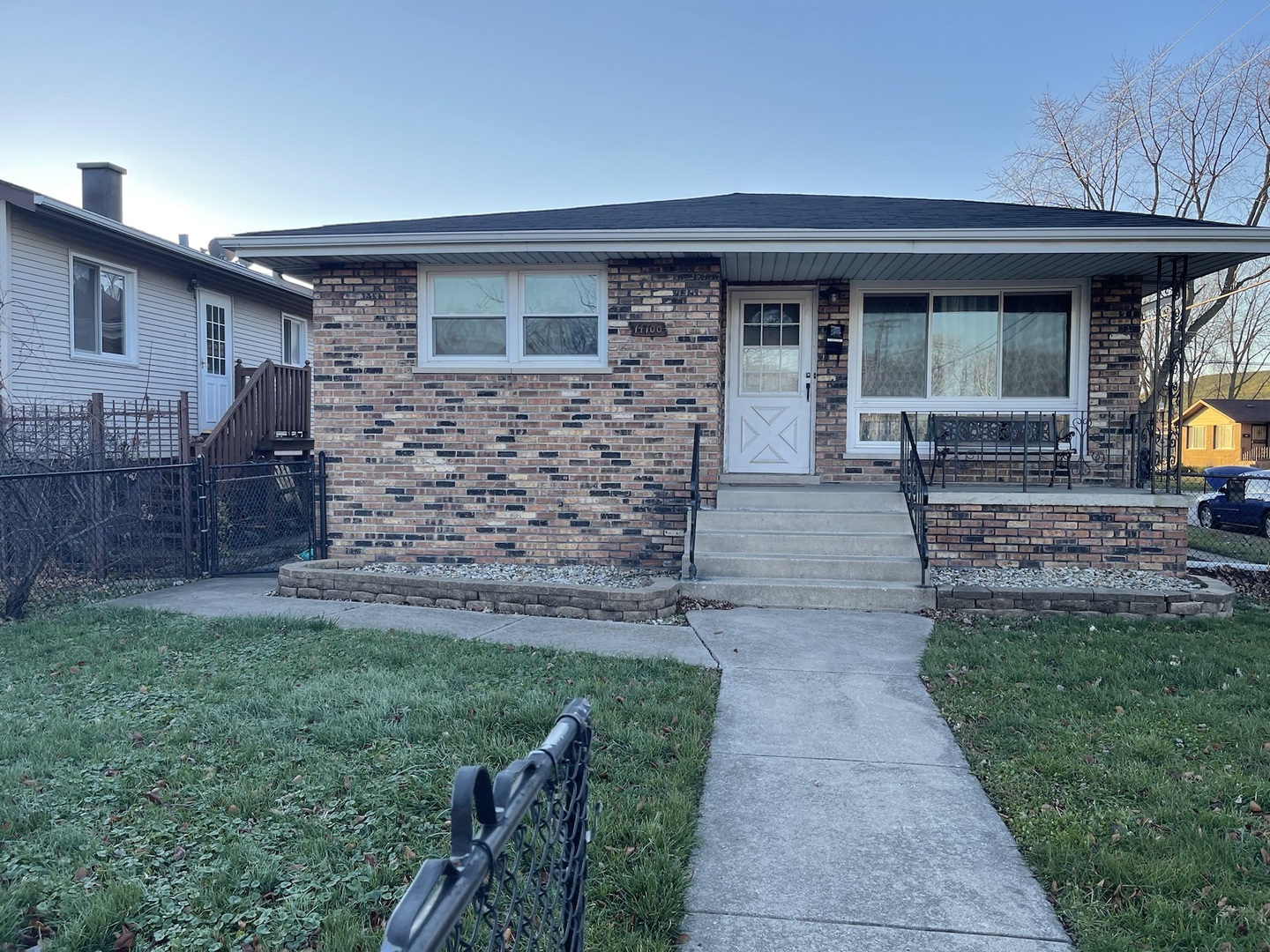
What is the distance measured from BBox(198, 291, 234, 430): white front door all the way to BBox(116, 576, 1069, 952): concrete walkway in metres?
10.8

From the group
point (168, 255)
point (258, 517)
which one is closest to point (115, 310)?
point (168, 255)

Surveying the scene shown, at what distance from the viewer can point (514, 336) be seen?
8.59 metres

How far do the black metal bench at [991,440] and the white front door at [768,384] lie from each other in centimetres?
147

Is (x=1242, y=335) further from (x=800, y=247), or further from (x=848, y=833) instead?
(x=848, y=833)

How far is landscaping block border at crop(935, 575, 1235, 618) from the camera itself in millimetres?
6789

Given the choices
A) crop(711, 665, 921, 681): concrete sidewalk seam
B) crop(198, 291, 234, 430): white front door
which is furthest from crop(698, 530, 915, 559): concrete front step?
A: crop(198, 291, 234, 430): white front door

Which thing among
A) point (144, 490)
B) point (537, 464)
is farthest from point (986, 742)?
point (144, 490)

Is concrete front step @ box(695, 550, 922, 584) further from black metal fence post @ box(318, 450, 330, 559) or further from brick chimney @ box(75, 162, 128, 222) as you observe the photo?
brick chimney @ box(75, 162, 128, 222)

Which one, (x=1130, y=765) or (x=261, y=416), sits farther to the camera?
(x=261, y=416)

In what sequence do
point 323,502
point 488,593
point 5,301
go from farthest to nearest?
1. point 5,301
2. point 323,502
3. point 488,593

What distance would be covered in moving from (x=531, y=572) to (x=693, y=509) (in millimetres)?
1800

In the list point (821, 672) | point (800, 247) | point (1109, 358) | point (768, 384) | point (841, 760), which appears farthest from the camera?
point (768, 384)

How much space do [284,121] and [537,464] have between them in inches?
471

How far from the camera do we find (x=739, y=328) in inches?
385
